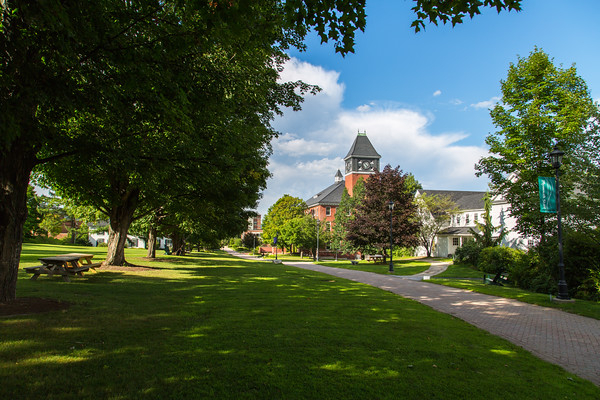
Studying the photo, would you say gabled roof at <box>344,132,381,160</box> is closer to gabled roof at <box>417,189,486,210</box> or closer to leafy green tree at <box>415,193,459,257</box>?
gabled roof at <box>417,189,486,210</box>

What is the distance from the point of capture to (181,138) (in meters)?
9.40

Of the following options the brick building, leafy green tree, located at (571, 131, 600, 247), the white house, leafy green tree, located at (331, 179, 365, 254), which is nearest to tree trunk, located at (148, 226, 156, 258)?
leafy green tree, located at (571, 131, 600, 247)

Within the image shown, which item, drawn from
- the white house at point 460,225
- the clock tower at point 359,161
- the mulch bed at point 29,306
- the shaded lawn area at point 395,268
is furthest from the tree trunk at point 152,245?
the clock tower at point 359,161

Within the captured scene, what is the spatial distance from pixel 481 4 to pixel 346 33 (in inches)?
80.3

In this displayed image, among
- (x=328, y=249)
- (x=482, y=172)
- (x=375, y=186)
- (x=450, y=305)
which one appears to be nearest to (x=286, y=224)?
(x=328, y=249)

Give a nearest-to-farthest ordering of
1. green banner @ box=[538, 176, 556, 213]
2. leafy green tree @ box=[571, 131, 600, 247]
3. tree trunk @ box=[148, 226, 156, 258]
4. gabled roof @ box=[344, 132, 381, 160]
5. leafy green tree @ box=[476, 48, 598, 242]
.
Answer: green banner @ box=[538, 176, 556, 213], leafy green tree @ box=[571, 131, 600, 247], leafy green tree @ box=[476, 48, 598, 242], tree trunk @ box=[148, 226, 156, 258], gabled roof @ box=[344, 132, 381, 160]

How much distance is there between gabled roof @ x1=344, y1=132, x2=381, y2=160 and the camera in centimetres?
7545

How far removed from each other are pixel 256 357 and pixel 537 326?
23.6 feet

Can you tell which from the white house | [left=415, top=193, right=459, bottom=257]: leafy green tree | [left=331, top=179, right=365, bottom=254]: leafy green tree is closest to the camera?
the white house

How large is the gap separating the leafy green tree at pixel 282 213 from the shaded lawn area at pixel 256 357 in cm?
5539

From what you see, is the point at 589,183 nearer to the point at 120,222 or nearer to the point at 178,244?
the point at 120,222

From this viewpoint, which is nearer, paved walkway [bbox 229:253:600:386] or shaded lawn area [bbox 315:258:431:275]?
paved walkway [bbox 229:253:600:386]

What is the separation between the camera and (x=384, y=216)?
33.2 meters

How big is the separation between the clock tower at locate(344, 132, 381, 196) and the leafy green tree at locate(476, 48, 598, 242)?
154ft
